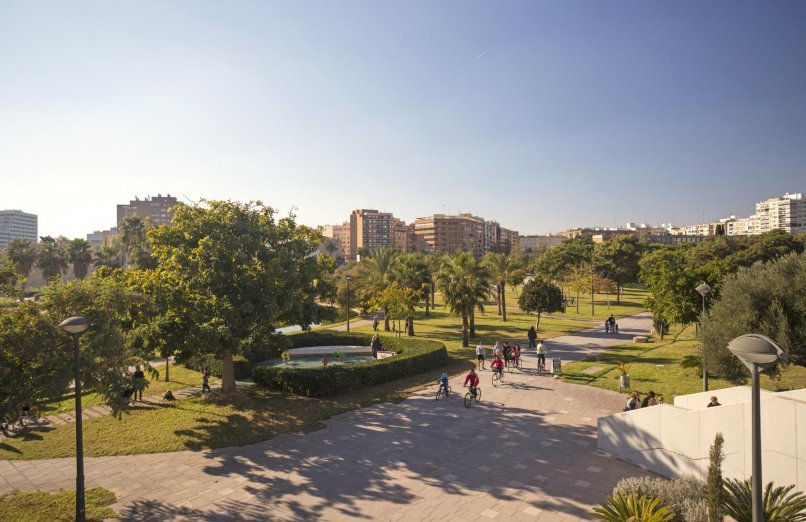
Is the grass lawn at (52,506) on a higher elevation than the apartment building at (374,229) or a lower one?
lower

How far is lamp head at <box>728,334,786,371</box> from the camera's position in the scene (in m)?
6.23

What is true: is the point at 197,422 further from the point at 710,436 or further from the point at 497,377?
the point at 710,436

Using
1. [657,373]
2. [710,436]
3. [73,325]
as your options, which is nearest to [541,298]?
[657,373]

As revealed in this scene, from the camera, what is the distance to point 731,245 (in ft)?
236

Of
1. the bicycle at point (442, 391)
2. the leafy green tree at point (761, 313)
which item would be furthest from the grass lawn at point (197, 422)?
the leafy green tree at point (761, 313)

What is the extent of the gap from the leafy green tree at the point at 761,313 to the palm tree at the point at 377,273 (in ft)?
81.8

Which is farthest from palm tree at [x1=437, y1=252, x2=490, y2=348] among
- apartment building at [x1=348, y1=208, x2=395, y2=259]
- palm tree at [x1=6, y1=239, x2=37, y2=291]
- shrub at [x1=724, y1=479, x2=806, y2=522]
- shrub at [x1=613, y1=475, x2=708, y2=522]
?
apartment building at [x1=348, y1=208, x2=395, y2=259]

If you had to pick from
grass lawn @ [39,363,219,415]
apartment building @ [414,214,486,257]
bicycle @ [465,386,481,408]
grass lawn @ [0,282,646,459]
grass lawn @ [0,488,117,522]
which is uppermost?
apartment building @ [414,214,486,257]

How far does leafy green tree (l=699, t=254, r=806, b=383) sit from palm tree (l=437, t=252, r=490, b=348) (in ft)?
52.9

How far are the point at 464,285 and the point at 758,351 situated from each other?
86.0ft

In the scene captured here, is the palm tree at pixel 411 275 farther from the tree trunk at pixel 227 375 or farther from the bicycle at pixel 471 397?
the tree trunk at pixel 227 375

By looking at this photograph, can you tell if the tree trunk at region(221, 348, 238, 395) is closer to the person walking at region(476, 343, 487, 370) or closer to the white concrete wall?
the person walking at region(476, 343, 487, 370)

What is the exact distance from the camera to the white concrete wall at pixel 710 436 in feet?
32.8

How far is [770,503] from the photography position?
30.5ft
